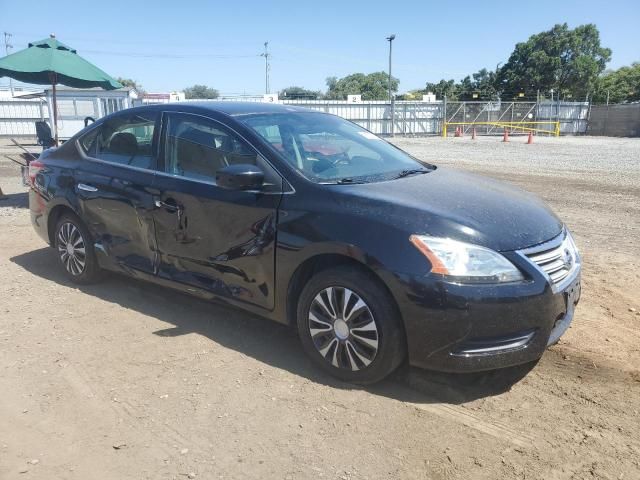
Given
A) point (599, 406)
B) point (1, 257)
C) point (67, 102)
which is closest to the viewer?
point (599, 406)

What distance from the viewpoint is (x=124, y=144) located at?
4.76m

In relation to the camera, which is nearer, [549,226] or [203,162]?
[549,226]

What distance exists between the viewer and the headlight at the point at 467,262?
2.92 metres

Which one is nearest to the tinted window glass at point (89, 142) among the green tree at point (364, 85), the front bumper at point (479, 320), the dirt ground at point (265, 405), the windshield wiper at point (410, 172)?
the dirt ground at point (265, 405)

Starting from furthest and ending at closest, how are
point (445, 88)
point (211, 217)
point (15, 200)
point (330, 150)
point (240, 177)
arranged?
point (445, 88) → point (15, 200) → point (330, 150) → point (211, 217) → point (240, 177)

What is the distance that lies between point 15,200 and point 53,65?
2611 mm

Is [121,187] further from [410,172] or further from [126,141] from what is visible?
[410,172]

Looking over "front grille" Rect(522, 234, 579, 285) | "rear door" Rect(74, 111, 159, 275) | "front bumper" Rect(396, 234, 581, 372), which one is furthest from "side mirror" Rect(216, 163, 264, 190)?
"front grille" Rect(522, 234, 579, 285)

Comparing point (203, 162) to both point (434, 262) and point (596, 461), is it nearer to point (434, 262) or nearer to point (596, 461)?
point (434, 262)

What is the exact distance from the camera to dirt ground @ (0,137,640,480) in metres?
2.68

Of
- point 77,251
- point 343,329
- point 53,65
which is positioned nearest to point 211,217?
point 343,329

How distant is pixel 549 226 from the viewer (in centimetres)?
338

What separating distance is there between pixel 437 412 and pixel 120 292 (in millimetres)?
3289

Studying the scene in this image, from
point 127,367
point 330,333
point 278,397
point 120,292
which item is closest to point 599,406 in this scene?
point 330,333
